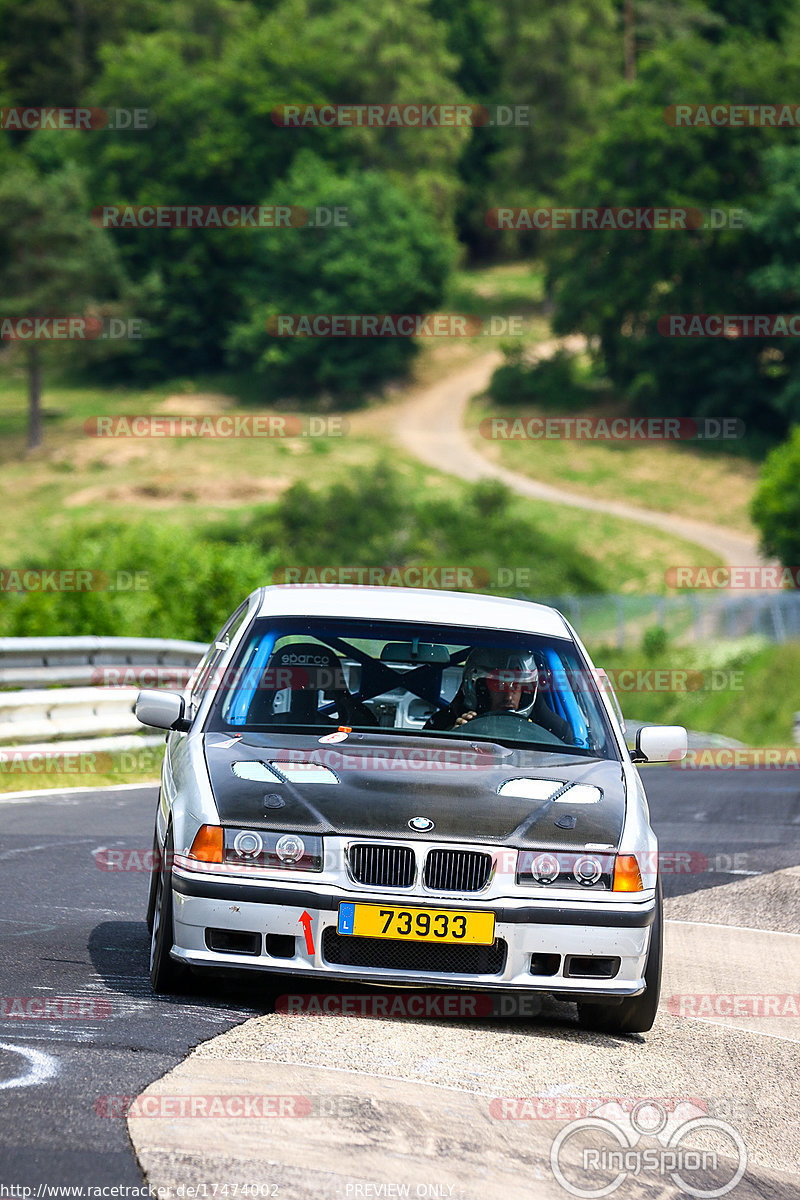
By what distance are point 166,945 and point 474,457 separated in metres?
69.4

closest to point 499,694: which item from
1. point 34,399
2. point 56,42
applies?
point 34,399

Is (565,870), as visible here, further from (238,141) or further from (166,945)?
(238,141)

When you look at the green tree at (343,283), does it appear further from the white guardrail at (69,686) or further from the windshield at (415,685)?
the windshield at (415,685)

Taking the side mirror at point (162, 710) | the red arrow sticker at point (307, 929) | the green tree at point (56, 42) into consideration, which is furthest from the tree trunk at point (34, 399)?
the red arrow sticker at point (307, 929)

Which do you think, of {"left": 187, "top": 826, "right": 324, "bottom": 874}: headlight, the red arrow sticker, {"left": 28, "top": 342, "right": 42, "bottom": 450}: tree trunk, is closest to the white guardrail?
{"left": 187, "top": 826, "right": 324, "bottom": 874}: headlight

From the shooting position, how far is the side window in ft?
23.1

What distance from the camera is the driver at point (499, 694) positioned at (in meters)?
6.82

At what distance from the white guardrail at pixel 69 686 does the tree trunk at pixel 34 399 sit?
63843 mm

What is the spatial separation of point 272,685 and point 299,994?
133cm

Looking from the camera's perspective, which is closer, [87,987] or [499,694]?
[87,987]

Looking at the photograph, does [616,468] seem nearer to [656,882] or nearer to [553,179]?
[553,179]

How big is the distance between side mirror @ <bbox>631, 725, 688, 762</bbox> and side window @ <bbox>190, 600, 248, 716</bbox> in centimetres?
188

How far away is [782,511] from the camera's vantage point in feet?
166

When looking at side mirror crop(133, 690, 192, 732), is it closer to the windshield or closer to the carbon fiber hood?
the windshield
